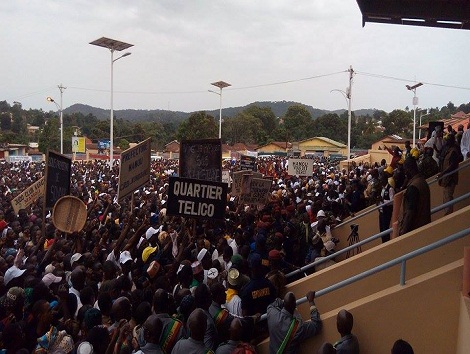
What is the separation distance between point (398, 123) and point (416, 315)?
7621cm

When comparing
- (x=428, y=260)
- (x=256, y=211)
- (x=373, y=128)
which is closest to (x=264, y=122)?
(x=373, y=128)

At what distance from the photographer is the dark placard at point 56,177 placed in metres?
8.15

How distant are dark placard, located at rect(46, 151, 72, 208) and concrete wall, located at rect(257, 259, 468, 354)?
5402mm

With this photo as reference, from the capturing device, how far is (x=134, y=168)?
28.5 feet

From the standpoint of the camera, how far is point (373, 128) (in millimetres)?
84875

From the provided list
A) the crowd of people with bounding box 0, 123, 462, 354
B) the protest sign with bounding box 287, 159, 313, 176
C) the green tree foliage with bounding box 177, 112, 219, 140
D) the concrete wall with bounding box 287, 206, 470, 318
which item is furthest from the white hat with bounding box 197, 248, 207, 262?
the green tree foliage with bounding box 177, 112, 219, 140

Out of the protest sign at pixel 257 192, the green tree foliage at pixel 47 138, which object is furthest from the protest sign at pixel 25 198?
the green tree foliage at pixel 47 138

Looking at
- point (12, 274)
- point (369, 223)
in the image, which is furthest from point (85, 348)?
point (369, 223)

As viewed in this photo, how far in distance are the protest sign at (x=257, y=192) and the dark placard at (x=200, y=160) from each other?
9.22 feet

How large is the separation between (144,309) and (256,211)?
7.86m

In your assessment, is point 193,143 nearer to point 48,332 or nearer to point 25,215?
point 48,332

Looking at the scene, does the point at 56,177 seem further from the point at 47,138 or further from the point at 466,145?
the point at 47,138

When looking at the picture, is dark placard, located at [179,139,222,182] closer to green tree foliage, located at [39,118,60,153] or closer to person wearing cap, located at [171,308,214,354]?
person wearing cap, located at [171,308,214,354]

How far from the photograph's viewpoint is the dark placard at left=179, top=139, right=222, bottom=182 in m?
8.55
